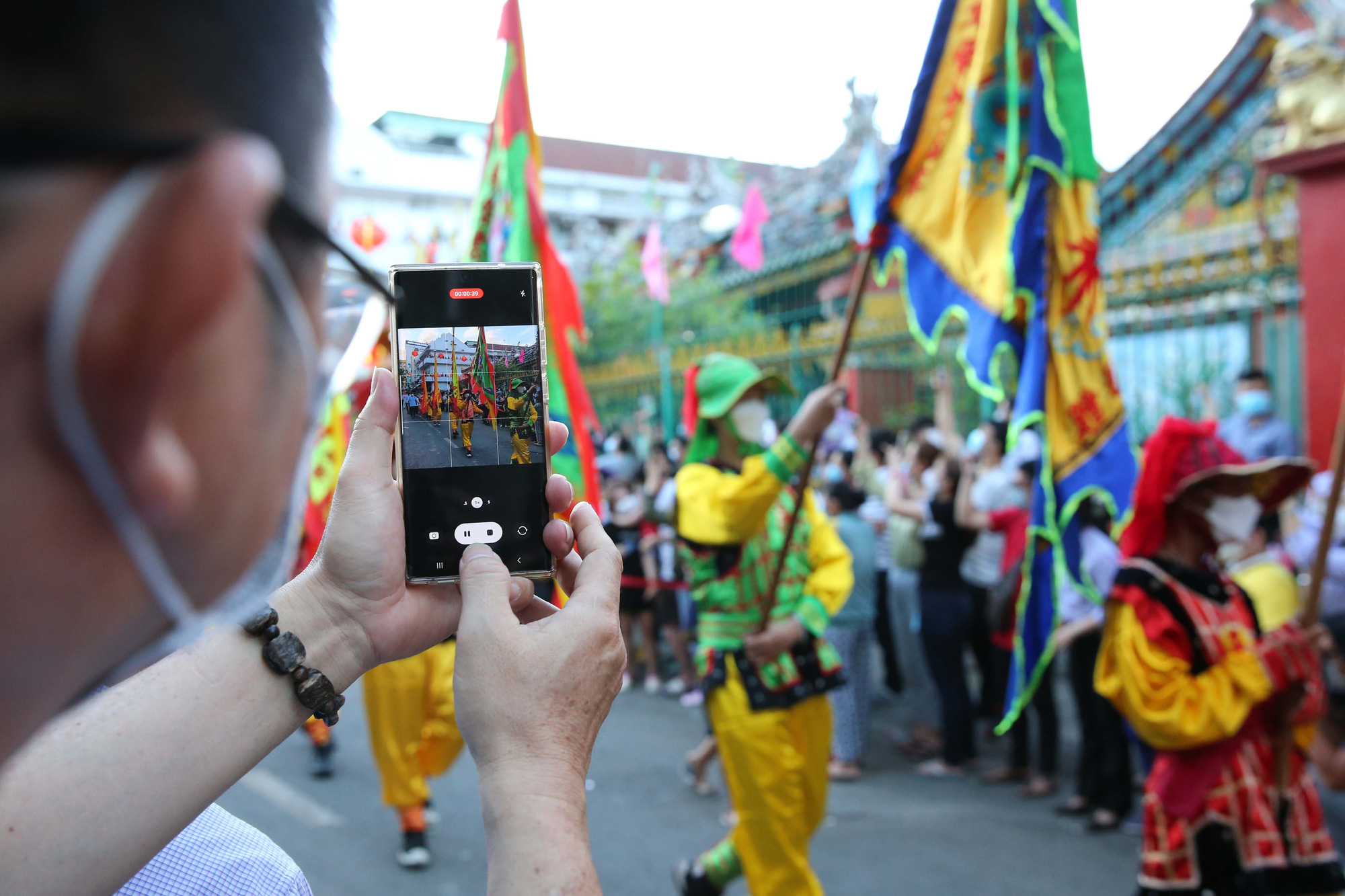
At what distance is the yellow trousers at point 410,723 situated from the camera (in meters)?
4.36

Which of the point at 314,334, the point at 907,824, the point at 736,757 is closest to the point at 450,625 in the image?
the point at 314,334

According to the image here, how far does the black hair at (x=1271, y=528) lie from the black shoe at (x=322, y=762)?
4980 mm

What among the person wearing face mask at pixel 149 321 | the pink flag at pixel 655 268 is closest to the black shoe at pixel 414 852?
the person wearing face mask at pixel 149 321

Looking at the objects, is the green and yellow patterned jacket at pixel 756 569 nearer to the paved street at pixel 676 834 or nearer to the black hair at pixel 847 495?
the paved street at pixel 676 834

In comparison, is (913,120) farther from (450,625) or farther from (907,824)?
(907,824)

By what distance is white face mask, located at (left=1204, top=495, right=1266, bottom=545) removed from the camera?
115 inches

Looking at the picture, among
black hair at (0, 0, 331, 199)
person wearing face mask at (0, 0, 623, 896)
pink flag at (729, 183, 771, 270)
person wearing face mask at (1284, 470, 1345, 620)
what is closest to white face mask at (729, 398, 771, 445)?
person wearing face mask at (1284, 470, 1345, 620)

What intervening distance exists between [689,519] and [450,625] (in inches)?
94.4

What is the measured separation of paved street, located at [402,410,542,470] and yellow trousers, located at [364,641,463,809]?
131 inches

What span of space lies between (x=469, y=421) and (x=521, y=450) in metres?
0.07

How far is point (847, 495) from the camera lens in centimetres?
616

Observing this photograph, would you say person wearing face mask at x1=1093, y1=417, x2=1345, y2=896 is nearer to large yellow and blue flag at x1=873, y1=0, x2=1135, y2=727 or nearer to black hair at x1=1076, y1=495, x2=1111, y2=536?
large yellow and blue flag at x1=873, y1=0, x2=1135, y2=727

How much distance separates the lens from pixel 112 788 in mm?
1027

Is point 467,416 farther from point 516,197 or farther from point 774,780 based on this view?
point 516,197
